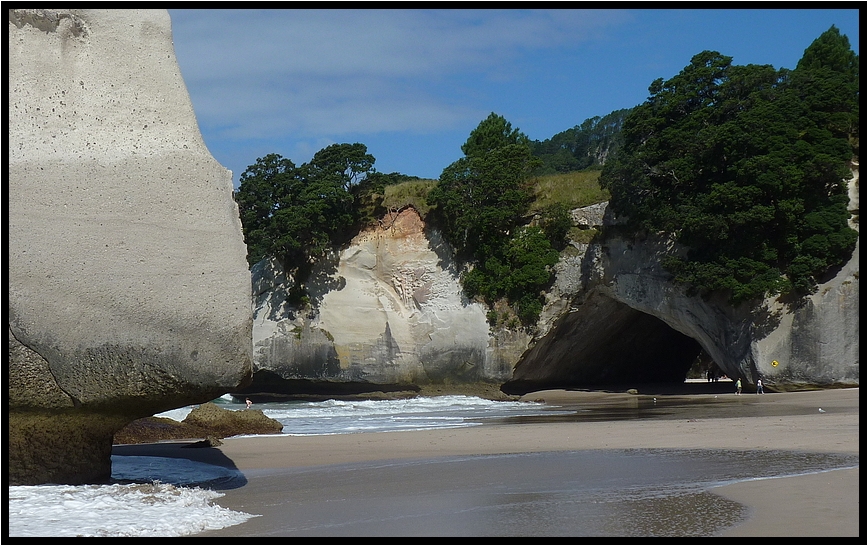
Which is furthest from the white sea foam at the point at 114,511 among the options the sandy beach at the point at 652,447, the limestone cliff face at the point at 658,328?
the limestone cliff face at the point at 658,328

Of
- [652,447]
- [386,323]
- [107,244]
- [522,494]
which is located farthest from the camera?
[386,323]

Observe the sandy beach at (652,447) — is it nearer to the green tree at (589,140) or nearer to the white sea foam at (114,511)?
Answer: the white sea foam at (114,511)

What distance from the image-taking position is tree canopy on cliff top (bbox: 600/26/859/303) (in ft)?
85.5

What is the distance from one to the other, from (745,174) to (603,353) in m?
13.3

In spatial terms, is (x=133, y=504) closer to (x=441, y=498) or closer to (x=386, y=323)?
(x=441, y=498)

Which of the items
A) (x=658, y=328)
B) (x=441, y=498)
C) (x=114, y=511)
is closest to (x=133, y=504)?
(x=114, y=511)

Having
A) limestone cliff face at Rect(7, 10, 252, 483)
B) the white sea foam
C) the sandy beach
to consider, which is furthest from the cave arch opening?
the white sea foam

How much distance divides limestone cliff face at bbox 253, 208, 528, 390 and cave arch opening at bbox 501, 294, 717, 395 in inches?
74.8

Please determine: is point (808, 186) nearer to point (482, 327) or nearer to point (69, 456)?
point (482, 327)

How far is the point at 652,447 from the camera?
1137 centimetres

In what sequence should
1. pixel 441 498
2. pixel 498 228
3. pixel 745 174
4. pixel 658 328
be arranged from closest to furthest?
pixel 441 498 → pixel 745 174 → pixel 498 228 → pixel 658 328

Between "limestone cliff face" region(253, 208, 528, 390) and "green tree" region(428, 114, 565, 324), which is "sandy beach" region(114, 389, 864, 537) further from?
"limestone cliff face" region(253, 208, 528, 390)

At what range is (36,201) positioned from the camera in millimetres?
6996

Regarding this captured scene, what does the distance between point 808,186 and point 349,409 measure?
16.4 m
